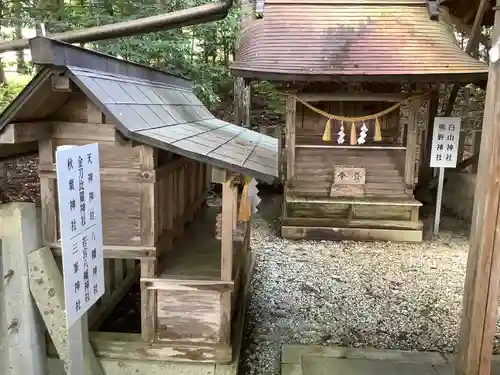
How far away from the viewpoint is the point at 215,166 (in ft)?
13.0

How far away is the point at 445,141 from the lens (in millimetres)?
9023

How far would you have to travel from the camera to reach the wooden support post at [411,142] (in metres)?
8.66

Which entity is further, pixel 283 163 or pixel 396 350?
pixel 283 163

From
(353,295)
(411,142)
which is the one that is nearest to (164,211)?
(353,295)

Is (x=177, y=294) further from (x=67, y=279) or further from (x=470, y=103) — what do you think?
(x=470, y=103)

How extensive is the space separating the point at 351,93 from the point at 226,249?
564 centimetres

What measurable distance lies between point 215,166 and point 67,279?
173 centimetres

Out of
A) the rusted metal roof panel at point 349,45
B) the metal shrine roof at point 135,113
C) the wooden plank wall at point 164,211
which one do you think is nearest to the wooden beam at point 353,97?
the rusted metal roof panel at point 349,45

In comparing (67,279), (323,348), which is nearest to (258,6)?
(323,348)

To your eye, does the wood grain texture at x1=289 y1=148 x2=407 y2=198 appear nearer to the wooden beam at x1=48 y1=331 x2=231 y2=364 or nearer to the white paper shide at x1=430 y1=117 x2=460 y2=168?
the white paper shide at x1=430 y1=117 x2=460 y2=168

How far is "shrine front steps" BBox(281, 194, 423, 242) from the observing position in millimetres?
9016

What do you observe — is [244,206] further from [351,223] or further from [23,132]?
[351,223]

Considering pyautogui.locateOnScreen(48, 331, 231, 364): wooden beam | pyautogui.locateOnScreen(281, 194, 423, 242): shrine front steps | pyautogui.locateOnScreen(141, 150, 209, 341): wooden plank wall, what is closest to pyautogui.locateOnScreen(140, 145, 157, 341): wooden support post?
pyautogui.locateOnScreen(141, 150, 209, 341): wooden plank wall

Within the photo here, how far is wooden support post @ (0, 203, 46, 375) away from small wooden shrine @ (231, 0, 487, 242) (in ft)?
18.8
